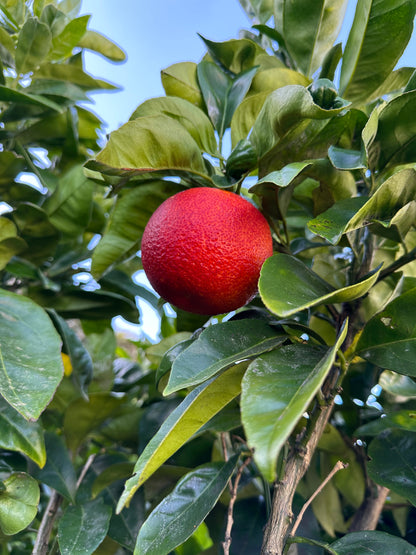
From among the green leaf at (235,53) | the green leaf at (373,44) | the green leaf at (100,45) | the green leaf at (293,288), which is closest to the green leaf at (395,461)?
the green leaf at (293,288)

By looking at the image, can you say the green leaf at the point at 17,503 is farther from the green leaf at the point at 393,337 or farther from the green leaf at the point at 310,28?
the green leaf at the point at 310,28

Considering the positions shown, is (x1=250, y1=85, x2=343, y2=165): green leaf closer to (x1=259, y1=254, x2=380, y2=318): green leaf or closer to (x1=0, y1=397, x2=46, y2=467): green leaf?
(x1=259, y1=254, x2=380, y2=318): green leaf

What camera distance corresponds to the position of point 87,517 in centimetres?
81

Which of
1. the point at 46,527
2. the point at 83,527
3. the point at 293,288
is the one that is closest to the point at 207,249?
the point at 293,288

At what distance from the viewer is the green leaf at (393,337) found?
2.11ft

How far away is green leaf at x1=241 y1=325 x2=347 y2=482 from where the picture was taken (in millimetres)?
414

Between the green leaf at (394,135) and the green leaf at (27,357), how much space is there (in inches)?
18.3

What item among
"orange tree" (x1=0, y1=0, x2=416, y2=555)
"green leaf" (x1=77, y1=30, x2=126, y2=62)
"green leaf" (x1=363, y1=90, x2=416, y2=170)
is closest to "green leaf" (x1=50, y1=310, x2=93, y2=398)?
"orange tree" (x1=0, y1=0, x2=416, y2=555)

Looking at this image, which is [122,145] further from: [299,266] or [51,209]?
[51,209]

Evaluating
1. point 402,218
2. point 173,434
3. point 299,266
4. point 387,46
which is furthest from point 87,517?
point 387,46

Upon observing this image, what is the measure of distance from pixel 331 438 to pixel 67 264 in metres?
0.61

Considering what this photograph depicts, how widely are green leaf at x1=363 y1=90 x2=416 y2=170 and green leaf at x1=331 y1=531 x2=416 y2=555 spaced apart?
1.50 ft

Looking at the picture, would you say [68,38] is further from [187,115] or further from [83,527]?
[83,527]

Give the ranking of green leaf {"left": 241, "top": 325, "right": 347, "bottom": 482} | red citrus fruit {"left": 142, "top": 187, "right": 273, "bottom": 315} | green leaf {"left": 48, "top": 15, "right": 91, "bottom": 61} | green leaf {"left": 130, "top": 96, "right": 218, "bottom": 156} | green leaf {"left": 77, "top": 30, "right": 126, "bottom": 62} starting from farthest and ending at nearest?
green leaf {"left": 77, "top": 30, "right": 126, "bottom": 62}
green leaf {"left": 48, "top": 15, "right": 91, "bottom": 61}
green leaf {"left": 130, "top": 96, "right": 218, "bottom": 156}
red citrus fruit {"left": 142, "top": 187, "right": 273, "bottom": 315}
green leaf {"left": 241, "top": 325, "right": 347, "bottom": 482}
